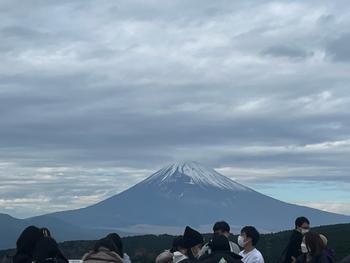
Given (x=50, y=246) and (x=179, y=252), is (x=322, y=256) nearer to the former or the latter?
(x=179, y=252)

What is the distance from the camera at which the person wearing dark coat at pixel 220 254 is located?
9.61m

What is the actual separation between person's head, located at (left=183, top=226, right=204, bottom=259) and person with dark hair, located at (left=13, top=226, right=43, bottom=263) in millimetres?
1703

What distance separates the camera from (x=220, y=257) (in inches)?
380

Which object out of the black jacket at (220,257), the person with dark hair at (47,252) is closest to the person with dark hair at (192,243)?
the black jacket at (220,257)

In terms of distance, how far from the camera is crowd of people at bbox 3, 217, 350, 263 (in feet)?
29.4

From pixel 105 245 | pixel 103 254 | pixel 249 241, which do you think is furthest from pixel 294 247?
pixel 103 254

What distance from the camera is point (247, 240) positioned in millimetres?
11883

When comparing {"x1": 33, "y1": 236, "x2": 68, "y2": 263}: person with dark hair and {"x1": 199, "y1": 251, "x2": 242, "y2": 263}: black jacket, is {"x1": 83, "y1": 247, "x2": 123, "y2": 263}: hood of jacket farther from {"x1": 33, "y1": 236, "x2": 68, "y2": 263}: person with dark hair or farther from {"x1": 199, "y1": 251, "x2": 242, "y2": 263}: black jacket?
{"x1": 199, "y1": 251, "x2": 242, "y2": 263}: black jacket

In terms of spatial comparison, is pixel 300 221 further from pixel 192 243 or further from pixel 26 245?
pixel 26 245

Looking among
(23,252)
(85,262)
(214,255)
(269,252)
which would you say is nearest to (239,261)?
(214,255)

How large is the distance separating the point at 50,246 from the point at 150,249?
136ft

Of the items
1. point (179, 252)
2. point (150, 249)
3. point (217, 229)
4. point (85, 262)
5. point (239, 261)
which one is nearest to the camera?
point (85, 262)

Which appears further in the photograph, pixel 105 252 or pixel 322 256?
pixel 322 256

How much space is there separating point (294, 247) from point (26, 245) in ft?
14.4
